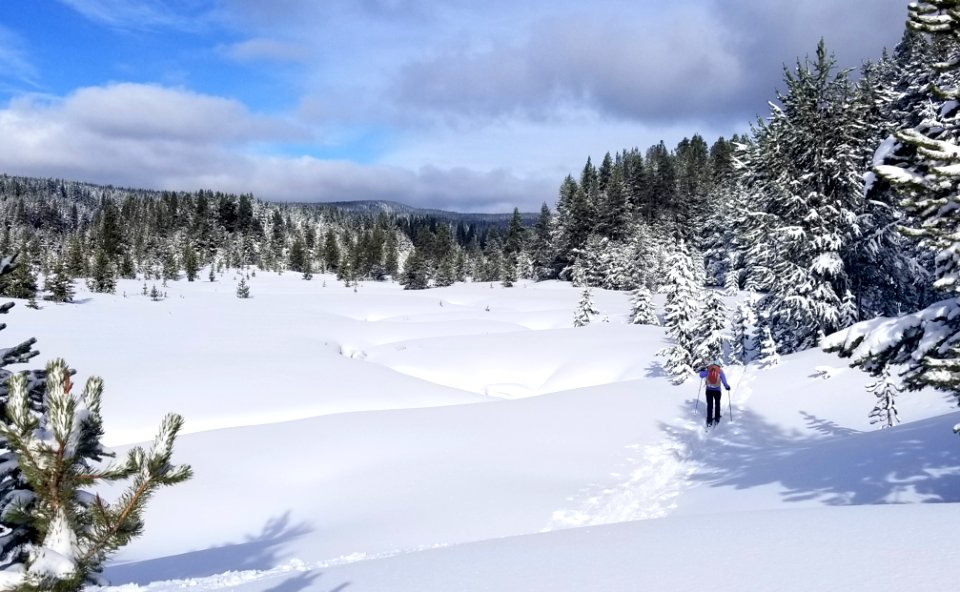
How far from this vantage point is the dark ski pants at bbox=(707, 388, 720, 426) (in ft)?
43.1

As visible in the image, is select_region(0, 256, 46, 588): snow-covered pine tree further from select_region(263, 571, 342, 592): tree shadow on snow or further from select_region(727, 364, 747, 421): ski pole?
select_region(727, 364, 747, 421): ski pole

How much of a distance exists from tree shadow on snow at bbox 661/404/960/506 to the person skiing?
100 centimetres

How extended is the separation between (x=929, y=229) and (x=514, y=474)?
7793 mm

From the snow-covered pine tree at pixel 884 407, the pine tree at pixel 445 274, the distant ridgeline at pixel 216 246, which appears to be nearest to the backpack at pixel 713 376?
the snow-covered pine tree at pixel 884 407

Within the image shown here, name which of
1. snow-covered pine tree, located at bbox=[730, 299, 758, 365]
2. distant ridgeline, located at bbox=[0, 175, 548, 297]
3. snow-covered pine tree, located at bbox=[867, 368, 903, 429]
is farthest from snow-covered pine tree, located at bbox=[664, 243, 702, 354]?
distant ridgeline, located at bbox=[0, 175, 548, 297]

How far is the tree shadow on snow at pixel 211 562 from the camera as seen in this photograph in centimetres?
729

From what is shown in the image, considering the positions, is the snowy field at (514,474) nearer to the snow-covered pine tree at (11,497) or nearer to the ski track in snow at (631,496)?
the ski track in snow at (631,496)

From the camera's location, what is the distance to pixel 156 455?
2.78 m

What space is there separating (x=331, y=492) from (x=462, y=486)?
257 cm

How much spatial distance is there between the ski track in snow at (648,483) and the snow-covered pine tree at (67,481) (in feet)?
21.8

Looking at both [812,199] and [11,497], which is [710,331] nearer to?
[812,199]

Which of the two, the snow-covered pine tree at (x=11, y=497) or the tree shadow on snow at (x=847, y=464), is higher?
the snow-covered pine tree at (x=11, y=497)

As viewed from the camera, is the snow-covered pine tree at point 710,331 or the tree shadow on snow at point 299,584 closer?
the tree shadow on snow at point 299,584

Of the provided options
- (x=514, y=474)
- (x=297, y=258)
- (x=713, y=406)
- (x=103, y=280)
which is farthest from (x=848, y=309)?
(x=297, y=258)
